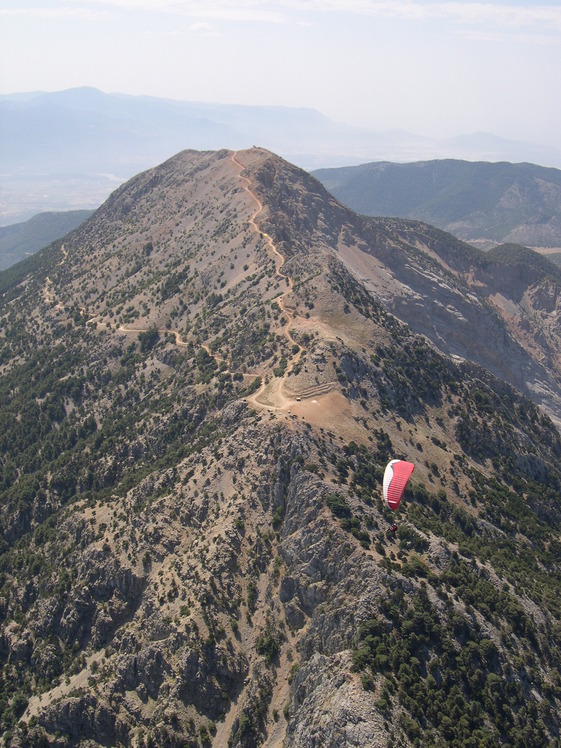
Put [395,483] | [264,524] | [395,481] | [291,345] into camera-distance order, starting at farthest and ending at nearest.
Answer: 1. [291,345]
2. [264,524]
3. [395,481]
4. [395,483]

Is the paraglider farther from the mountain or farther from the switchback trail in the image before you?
the switchback trail

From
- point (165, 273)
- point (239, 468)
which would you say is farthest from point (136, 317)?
point (239, 468)

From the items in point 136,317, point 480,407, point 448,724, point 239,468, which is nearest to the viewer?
point 448,724

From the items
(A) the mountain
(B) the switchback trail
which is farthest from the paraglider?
(B) the switchback trail

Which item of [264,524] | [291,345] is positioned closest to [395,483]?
[264,524]

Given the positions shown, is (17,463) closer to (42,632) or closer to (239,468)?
(42,632)

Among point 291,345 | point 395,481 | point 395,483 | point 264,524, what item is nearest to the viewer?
point 395,483

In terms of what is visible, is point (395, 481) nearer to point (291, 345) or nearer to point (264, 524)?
point (264, 524)
